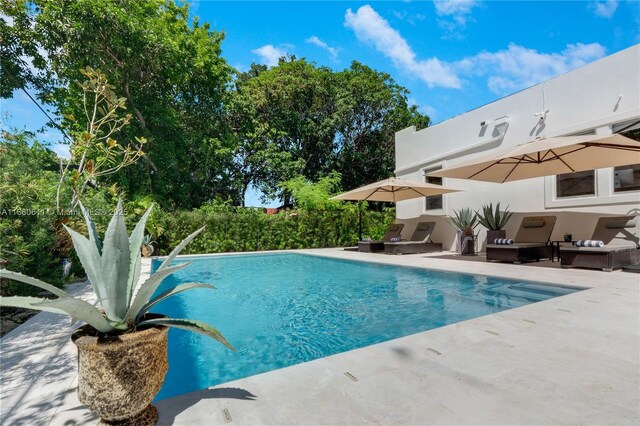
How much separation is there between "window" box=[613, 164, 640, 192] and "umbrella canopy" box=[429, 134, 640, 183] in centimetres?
136

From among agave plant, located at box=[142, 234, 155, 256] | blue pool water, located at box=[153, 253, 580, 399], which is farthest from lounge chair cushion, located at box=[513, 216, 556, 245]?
agave plant, located at box=[142, 234, 155, 256]

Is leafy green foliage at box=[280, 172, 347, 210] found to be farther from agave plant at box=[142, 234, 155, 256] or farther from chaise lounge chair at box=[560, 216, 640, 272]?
chaise lounge chair at box=[560, 216, 640, 272]

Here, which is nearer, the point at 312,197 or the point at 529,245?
the point at 529,245

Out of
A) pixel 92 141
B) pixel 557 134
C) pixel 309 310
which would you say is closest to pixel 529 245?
pixel 557 134

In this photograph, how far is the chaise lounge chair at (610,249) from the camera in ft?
24.7

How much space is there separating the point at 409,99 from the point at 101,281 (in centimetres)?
2715

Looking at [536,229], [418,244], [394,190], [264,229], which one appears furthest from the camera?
[264,229]

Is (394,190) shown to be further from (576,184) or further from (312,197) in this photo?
(576,184)

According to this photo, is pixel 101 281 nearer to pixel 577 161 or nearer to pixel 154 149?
pixel 577 161

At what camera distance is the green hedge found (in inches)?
563

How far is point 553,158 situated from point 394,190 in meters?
5.92

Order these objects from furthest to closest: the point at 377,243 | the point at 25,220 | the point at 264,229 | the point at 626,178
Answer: the point at 264,229, the point at 377,243, the point at 626,178, the point at 25,220

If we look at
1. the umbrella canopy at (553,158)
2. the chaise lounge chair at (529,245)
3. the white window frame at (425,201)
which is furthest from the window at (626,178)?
the white window frame at (425,201)

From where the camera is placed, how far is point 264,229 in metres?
15.7
